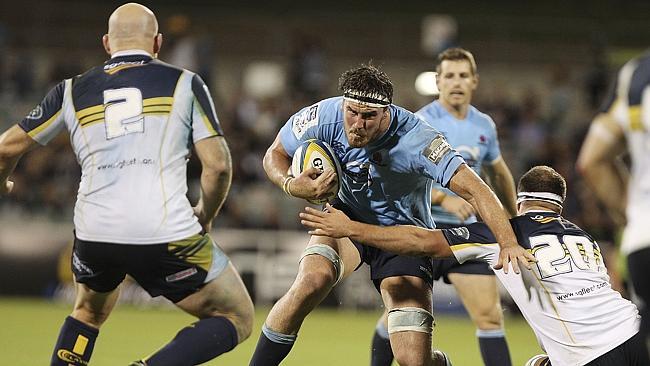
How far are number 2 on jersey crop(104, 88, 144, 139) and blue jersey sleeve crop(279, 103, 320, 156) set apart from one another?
116 cm

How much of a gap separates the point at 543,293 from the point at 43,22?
17.1 m

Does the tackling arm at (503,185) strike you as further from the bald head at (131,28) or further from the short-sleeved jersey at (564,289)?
the bald head at (131,28)

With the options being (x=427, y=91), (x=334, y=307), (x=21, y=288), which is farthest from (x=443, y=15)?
(x=21, y=288)

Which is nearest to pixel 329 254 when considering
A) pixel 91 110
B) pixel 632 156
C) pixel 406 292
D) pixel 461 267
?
pixel 406 292

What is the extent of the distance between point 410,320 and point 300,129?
131 centimetres

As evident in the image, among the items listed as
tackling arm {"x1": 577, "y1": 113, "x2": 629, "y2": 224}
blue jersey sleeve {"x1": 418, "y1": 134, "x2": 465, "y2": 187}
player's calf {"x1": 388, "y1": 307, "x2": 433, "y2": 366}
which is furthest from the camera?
player's calf {"x1": 388, "y1": 307, "x2": 433, "y2": 366}

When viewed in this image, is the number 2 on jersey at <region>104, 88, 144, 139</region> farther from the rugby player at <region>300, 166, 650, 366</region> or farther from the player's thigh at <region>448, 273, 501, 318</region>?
the player's thigh at <region>448, 273, 501, 318</region>

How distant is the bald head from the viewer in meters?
5.52

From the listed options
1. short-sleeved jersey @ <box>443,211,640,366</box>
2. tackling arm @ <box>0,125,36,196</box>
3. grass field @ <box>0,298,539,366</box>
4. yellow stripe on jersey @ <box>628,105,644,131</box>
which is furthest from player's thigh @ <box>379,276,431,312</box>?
grass field @ <box>0,298,539,366</box>

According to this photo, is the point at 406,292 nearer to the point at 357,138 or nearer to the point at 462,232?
the point at 462,232

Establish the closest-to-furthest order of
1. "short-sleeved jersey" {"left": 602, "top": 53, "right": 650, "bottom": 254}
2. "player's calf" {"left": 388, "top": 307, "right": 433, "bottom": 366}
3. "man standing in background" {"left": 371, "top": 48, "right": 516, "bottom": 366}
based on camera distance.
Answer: "short-sleeved jersey" {"left": 602, "top": 53, "right": 650, "bottom": 254} < "player's calf" {"left": 388, "top": 307, "right": 433, "bottom": 366} < "man standing in background" {"left": 371, "top": 48, "right": 516, "bottom": 366}

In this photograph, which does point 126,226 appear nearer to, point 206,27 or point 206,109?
point 206,109

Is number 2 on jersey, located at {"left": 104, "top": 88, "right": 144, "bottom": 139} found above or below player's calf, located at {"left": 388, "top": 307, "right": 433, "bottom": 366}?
above

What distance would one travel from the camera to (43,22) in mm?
20641
